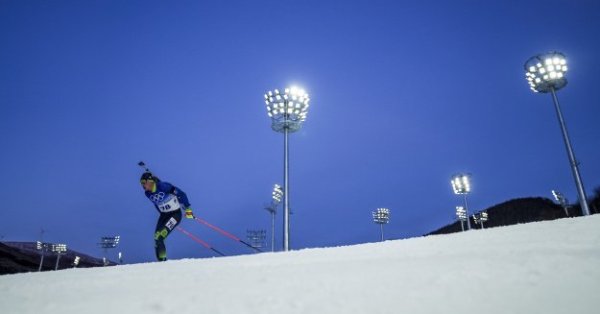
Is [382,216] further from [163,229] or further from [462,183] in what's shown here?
[163,229]

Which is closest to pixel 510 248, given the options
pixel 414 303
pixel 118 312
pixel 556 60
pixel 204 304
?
pixel 414 303

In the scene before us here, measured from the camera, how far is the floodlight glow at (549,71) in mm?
17016

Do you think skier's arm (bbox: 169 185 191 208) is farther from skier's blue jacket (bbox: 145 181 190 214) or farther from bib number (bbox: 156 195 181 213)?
bib number (bbox: 156 195 181 213)

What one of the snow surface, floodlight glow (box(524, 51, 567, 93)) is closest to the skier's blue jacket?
the snow surface

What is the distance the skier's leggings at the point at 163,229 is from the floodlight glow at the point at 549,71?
1763cm

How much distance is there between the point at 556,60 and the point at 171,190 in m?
18.3

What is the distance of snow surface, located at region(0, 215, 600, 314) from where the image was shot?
2.11 meters

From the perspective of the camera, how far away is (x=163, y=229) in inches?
360

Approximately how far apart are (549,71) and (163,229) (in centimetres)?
1829

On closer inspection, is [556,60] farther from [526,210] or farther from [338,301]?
[526,210]

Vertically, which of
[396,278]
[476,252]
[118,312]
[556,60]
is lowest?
[118,312]

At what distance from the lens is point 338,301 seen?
225 centimetres

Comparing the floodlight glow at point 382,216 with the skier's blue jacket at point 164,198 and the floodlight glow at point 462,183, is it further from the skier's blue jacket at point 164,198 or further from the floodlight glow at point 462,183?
the skier's blue jacket at point 164,198

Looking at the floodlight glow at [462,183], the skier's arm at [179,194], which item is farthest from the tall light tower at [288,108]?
the floodlight glow at [462,183]
